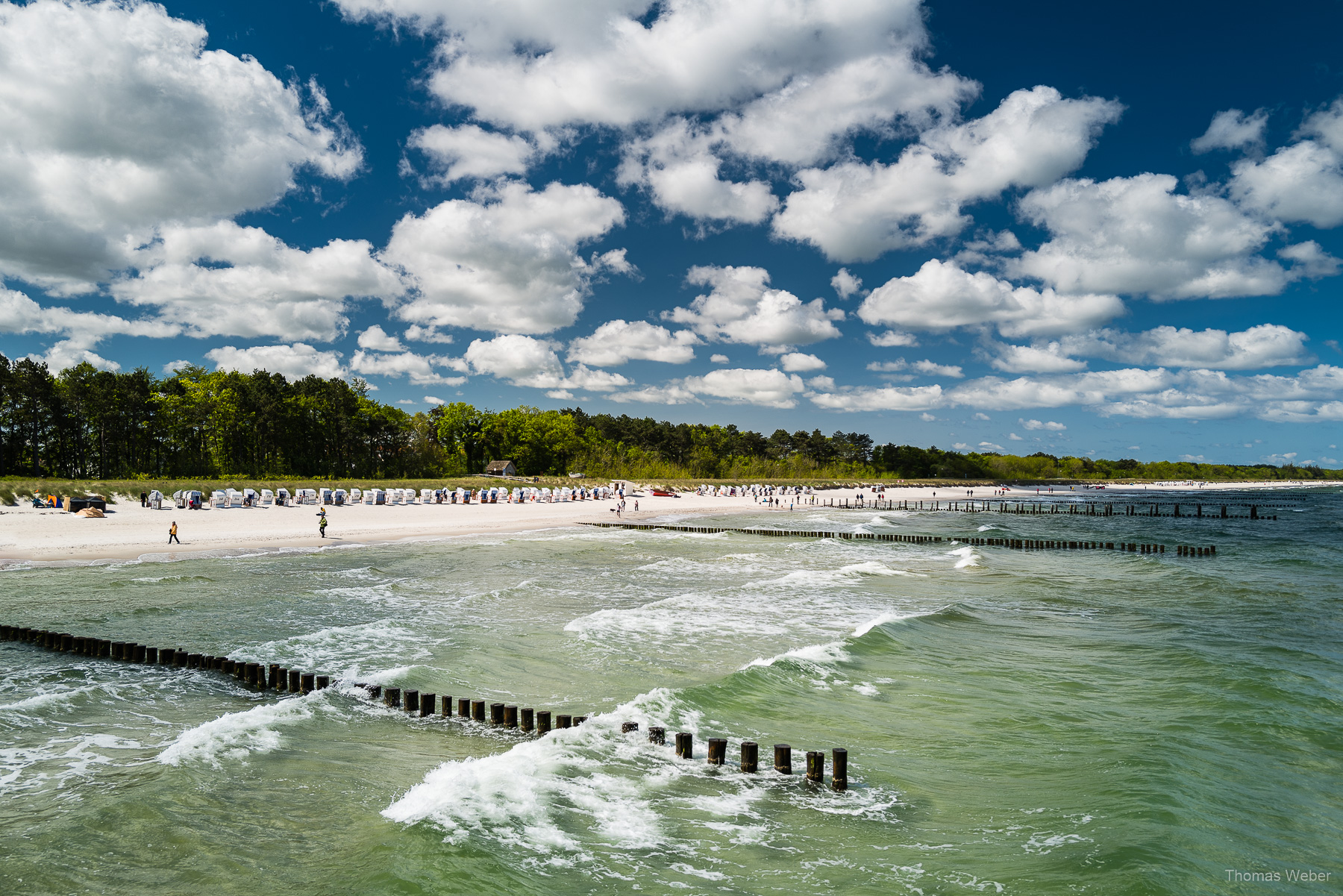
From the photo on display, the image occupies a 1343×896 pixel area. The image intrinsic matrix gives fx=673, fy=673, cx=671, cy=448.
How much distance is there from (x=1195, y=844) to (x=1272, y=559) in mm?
41776

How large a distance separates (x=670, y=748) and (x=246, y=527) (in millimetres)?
41924

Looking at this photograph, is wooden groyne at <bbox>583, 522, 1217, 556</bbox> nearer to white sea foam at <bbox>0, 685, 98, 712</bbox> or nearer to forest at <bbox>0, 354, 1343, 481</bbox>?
white sea foam at <bbox>0, 685, 98, 712</bbox>

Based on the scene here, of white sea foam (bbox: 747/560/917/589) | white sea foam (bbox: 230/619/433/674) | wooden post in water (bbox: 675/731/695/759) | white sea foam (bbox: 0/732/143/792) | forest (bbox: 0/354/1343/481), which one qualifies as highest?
forest (bbox: 0/354/1343/481)

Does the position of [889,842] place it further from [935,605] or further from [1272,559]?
[1272,559]

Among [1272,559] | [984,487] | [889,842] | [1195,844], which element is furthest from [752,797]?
[984,487]

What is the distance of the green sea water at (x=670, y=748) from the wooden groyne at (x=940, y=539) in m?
20.3

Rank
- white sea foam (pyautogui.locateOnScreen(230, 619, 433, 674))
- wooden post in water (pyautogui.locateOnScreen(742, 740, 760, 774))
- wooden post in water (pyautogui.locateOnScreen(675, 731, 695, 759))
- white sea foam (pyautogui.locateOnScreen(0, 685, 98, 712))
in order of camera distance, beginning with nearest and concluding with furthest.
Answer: wooden post in water (pyautogui.locateOnScreen(742, 740, 760, 774)) → wooden post in water (pyautogui.locateOnScreen(675, 731, 695, 759)) → white sea foam (pyautogui.locateOnScreen(0, 685, 98, 712)) → white sea foam (pyautogui.locateOnScreen(230, 619, 433, 674))

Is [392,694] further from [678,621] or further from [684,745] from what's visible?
[678,621]

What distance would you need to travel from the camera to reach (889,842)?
26.8 ft

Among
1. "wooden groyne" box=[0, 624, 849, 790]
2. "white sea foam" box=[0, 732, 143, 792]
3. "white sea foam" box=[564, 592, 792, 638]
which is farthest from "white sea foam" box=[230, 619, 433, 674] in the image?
"white sea foam" box=[0, 732, 143, 792]

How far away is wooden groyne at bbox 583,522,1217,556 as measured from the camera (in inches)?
1714

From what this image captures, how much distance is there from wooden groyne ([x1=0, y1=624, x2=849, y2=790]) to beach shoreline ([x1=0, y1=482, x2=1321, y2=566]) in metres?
17.2

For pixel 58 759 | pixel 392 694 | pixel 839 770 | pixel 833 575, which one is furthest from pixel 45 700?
pixel 833 575

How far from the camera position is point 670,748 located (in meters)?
11.0
